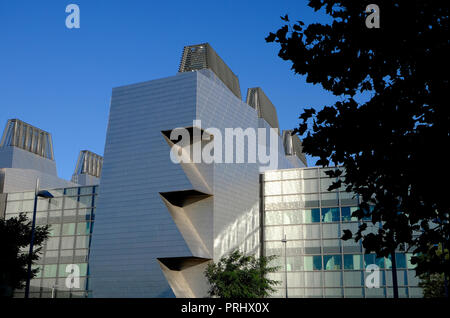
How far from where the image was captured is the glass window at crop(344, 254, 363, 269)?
63469mm

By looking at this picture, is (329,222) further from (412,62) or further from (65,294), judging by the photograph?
(412,62)

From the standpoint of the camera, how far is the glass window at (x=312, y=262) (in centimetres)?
6481

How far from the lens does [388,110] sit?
33.7 ft

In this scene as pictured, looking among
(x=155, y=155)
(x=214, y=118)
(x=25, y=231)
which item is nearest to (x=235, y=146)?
(x=214, y=118)

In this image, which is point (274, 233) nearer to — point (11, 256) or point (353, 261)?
point (353, 261)

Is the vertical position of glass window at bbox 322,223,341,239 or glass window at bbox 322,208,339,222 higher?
glass window at bbox 322,208,339,222

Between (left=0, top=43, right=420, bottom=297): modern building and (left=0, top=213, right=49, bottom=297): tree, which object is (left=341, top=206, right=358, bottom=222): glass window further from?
(left=0, top=213, right=49, bottom=297): tree

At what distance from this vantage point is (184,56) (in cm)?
6744

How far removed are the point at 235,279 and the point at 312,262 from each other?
1693 centimetres

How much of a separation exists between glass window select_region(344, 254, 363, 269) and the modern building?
172 mm

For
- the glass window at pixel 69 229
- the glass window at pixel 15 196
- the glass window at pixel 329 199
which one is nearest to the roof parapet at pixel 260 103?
the glass window at pixel 329 199

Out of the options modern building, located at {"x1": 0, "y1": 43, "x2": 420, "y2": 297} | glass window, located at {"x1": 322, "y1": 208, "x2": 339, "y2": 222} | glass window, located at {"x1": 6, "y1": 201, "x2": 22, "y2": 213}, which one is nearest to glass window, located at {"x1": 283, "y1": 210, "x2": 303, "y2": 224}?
modern building, located at {"x1": 0, "y1": 43, "x2": 420, "y2": 297}

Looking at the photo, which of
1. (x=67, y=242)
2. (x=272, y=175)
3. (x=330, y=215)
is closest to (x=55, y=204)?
(x=67, y=242)

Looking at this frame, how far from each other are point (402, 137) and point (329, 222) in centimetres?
5677
